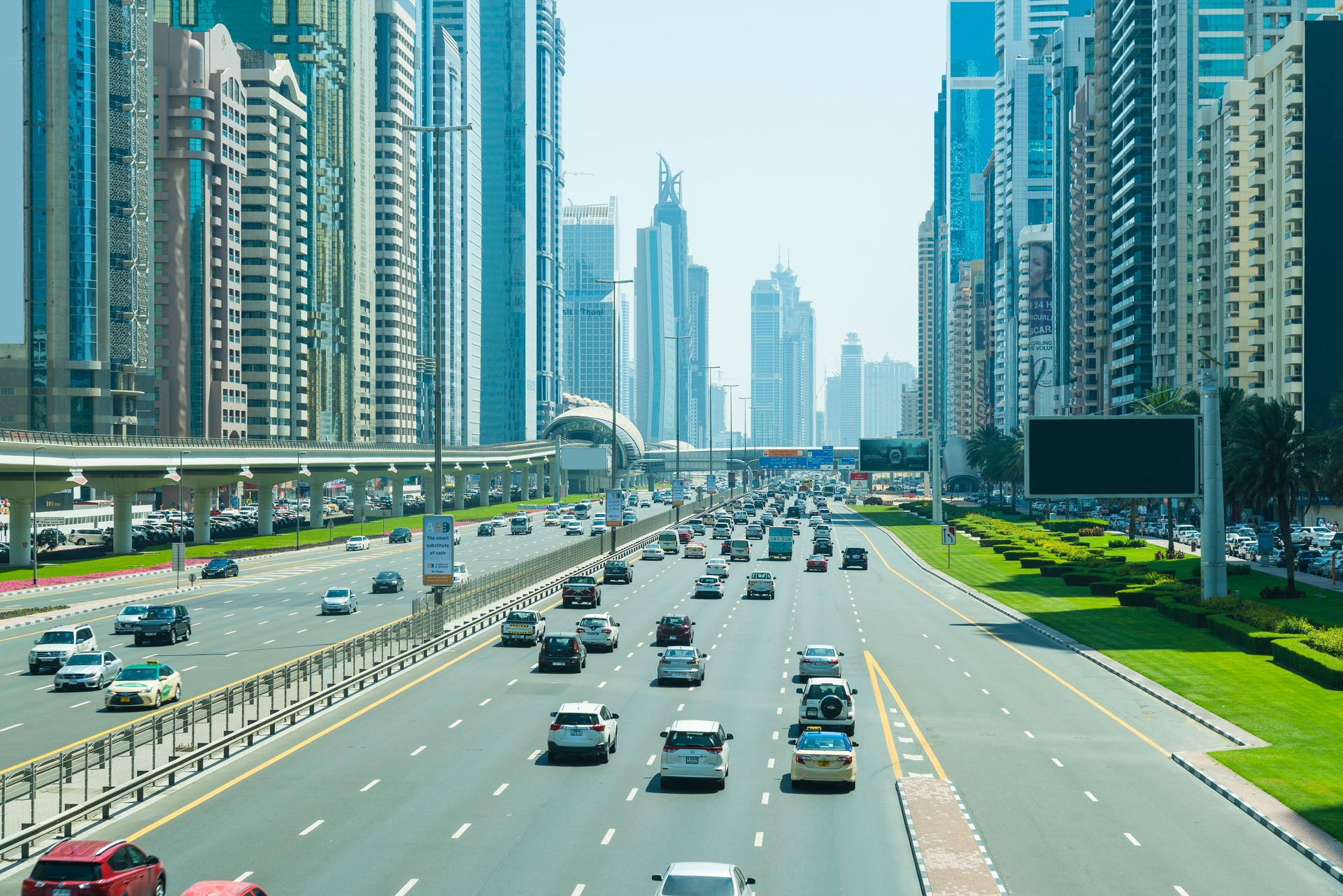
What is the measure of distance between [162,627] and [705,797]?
34192 mm

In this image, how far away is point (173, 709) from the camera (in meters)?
33.2

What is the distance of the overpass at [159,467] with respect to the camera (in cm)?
9050

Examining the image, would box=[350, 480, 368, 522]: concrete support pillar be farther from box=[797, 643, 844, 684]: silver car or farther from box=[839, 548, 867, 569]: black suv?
box=[797, 643, 844, 684]: silver car

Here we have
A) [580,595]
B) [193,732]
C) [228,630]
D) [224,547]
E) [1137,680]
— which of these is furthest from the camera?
[224,547]

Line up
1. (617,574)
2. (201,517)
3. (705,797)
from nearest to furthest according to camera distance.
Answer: (705,797) → (617,574) → (201,517)

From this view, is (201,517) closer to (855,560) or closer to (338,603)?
(855,560)

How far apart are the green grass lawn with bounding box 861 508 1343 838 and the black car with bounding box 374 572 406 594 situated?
33.4 m

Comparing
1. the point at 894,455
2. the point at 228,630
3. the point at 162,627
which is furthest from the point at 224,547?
the point at 894,455

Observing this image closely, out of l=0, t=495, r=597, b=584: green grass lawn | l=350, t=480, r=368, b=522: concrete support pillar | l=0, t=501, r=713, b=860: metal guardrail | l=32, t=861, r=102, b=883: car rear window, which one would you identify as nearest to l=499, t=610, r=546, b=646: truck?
l=0, t=501, r=713, b=860: metal guardrail

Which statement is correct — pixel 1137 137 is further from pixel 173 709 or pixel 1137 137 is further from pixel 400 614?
pixel 173 709

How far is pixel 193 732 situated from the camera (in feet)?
111

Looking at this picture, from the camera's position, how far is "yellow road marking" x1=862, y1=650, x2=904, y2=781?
34344mm

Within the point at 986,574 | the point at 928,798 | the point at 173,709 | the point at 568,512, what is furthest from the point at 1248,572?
the point at 568,512

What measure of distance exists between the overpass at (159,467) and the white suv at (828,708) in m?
62.9
